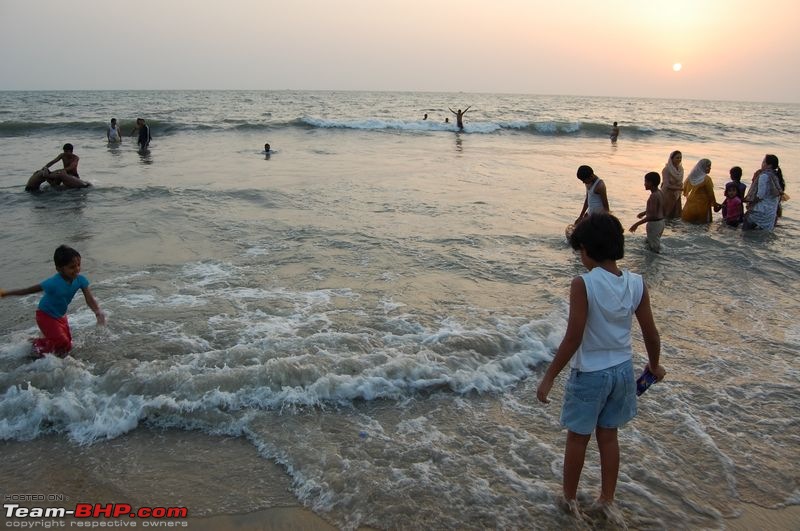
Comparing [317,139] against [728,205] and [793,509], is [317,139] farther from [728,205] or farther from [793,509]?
[793,509]

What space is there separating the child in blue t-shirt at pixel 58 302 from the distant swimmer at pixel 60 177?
32.2 ft

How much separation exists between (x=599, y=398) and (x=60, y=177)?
1404 centimetres

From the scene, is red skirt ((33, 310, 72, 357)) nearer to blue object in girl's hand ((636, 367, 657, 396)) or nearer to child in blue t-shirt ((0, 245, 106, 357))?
child in blue t-shirt ((0, 245, 106, 357))

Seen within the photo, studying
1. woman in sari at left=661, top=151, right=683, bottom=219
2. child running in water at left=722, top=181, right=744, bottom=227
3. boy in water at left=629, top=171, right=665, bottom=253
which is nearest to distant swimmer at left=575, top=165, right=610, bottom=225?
boy in water at left=629, top=171, right=665, bottom=253

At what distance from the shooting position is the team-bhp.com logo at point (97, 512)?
2969 millimetres

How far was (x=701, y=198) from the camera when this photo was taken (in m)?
10.5

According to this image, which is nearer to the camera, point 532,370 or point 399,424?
point 399,424

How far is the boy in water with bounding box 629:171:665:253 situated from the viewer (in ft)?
25.3

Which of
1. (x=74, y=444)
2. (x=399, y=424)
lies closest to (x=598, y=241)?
(x=399, y=424)

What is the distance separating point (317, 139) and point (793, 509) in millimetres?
25597

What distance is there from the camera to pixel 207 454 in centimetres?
351

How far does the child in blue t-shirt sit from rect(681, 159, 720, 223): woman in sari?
35.0 feet

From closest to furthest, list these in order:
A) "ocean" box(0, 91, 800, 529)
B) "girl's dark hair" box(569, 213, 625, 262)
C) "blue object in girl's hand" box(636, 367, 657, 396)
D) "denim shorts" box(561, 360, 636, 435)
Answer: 1. "girl's dark hair" box(569, 213, 625, 262)
2. "denim shorts" box(561, 360, 636, 435)
3. "blue object in girl's hand" box(636, 367, 657, 396)
4. "ocean" box(0, 91, 800, 529)

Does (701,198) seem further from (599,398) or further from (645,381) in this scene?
(599,398)
